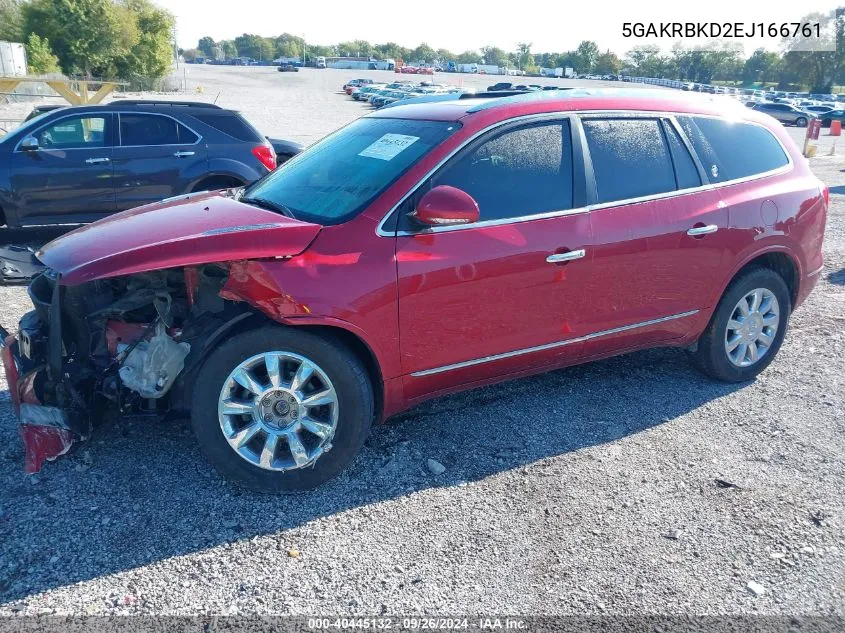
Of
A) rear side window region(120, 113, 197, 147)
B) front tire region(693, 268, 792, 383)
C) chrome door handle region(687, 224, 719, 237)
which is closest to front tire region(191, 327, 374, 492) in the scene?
chrome door handle region(687, 224, 719, 237)

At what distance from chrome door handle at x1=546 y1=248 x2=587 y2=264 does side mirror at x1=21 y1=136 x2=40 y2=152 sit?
23.1 ft

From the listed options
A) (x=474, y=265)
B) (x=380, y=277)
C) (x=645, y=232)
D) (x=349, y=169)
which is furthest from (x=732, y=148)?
(x=380, y=277)

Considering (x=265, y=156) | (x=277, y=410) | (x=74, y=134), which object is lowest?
(x=277, y=410)

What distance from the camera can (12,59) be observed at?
1738 inches

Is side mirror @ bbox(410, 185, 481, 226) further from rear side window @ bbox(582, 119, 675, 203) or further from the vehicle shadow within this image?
the vehicle shadow

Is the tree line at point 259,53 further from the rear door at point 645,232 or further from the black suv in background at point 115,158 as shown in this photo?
the rear door at point 645,232

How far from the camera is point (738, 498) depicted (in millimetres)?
3498

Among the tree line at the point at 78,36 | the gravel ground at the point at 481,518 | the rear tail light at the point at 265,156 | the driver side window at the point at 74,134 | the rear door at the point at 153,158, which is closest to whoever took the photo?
the gravel ground at the point at 481,518

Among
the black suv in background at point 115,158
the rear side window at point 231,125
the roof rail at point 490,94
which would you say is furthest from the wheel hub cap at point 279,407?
the rear side window at point 231,125

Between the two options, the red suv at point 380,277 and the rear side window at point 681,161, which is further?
the rear side window at point 681,161

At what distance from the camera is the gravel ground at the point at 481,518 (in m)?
2.78

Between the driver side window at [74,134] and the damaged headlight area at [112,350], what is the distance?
18.3 feet

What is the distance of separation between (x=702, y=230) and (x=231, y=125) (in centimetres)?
663

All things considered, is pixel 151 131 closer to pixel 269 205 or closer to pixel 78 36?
pixel 269 205
